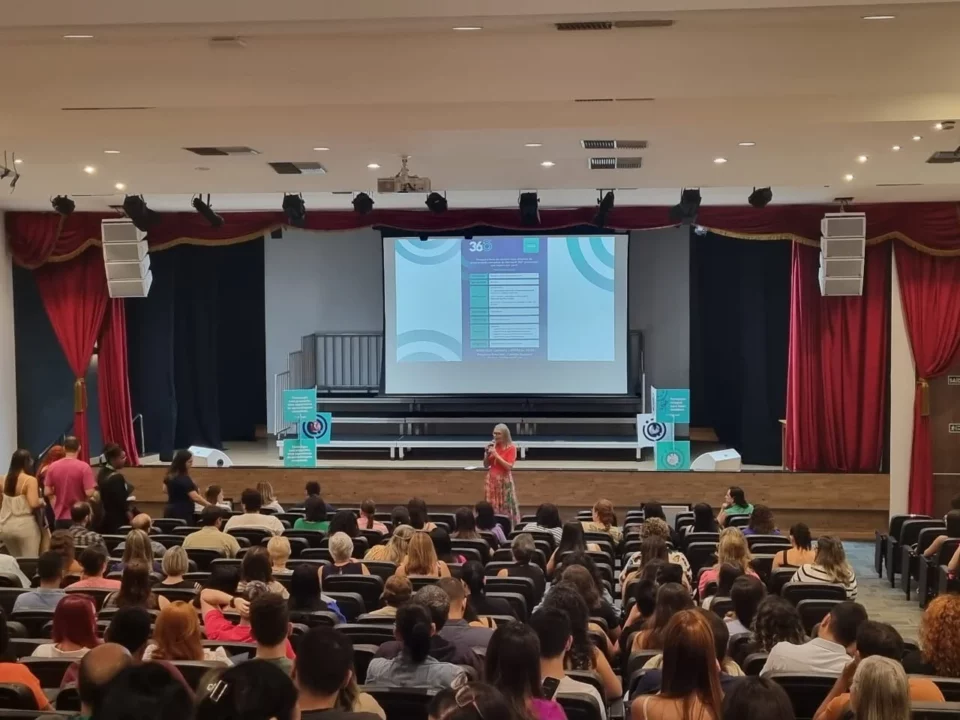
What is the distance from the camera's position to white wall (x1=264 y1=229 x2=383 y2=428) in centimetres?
1673

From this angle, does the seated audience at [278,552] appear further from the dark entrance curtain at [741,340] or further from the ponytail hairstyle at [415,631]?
the dark entrance curtain at [741,340]

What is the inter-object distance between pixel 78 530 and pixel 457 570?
11.1 ft

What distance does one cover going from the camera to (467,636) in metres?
4.50

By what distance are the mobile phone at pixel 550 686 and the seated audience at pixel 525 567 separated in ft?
8.48

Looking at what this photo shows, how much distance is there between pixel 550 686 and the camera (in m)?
3.74

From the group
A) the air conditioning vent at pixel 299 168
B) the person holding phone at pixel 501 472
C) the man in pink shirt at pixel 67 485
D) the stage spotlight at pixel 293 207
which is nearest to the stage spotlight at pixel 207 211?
the stage spotlight at pixel 293 207

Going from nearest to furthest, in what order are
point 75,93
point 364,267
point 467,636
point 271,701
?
point 271,701 → point 467,636 → point 75,93 → point 364,267

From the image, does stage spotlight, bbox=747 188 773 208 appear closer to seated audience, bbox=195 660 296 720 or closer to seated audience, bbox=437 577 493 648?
seated audience, bbox=437 577 493 648

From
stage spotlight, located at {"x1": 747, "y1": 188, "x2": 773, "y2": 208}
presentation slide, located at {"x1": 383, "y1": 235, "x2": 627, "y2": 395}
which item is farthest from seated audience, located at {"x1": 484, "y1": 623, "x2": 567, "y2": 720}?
presentation slide, located at {"x1": 383, "y1": 235, "x2": 627, "y2": 395}

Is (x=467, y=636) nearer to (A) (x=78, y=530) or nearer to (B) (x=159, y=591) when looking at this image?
(B) (x=159, y=591)

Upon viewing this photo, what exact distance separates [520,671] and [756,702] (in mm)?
785

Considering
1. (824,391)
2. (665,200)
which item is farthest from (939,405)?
(665,200)

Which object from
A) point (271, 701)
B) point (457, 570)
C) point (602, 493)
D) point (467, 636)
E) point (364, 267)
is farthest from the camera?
point (364, 267)

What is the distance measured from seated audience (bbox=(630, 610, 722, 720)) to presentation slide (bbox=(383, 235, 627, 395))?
11.2 m
